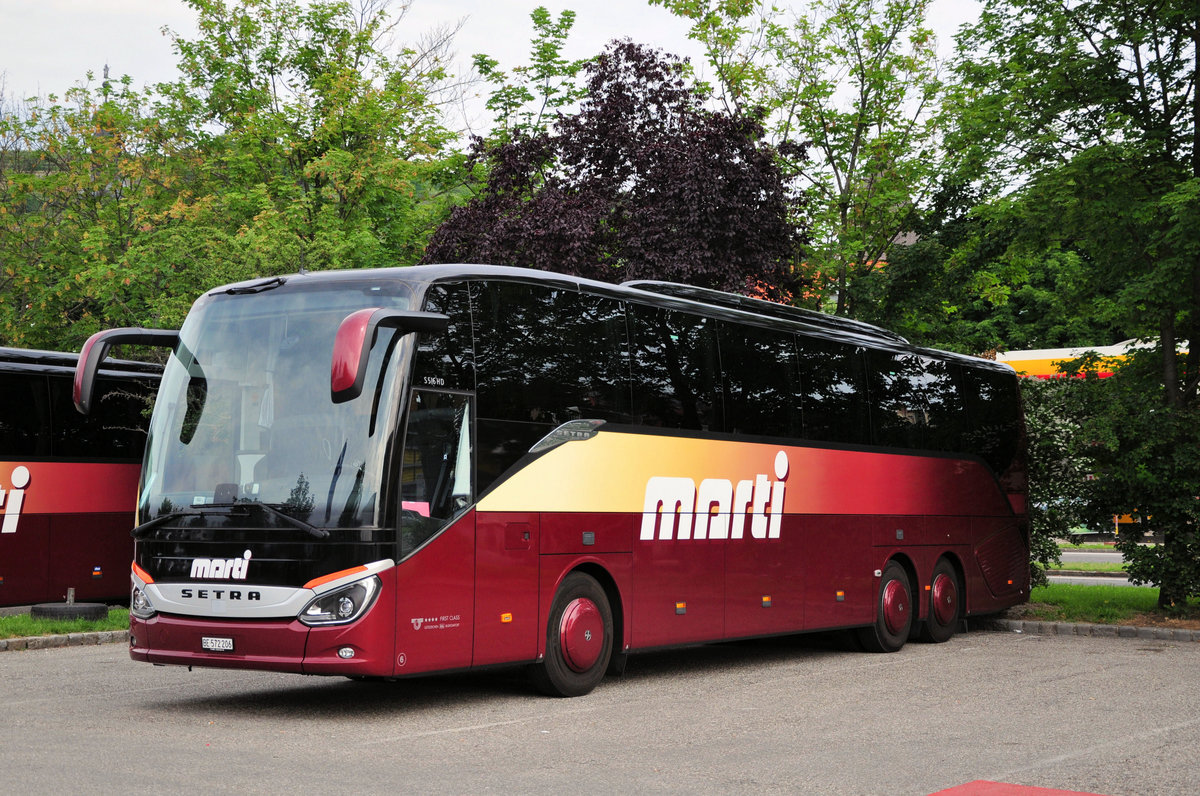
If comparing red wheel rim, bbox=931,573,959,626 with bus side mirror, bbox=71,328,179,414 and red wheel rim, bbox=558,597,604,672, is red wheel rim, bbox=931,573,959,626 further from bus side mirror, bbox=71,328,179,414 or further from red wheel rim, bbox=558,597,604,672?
bus side mirror, bbox=71,328,179,414

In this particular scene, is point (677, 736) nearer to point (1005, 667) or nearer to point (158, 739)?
point (158, 739)

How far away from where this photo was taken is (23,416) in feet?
61.7

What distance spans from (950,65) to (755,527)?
1259 centimetres

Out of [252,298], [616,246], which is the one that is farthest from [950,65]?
[252,298]

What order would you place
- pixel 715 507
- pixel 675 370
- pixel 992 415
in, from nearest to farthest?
pixel 675 370, pixel 715 507, pixel 992 415

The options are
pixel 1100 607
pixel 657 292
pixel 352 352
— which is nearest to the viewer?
pixel 352 352

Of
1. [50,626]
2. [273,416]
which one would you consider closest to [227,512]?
[273,416]

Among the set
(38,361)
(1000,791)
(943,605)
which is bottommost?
(1000,791)

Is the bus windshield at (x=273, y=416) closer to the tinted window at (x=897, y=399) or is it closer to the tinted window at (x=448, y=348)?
the tinted window at (x=448, y=348)

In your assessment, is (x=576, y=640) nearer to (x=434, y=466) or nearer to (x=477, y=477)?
(x=477, y=477)

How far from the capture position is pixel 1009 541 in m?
20.3

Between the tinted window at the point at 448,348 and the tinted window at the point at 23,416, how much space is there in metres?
10.3

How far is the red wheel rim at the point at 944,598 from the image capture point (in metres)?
18.4

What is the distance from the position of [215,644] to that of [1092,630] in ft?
43.9
